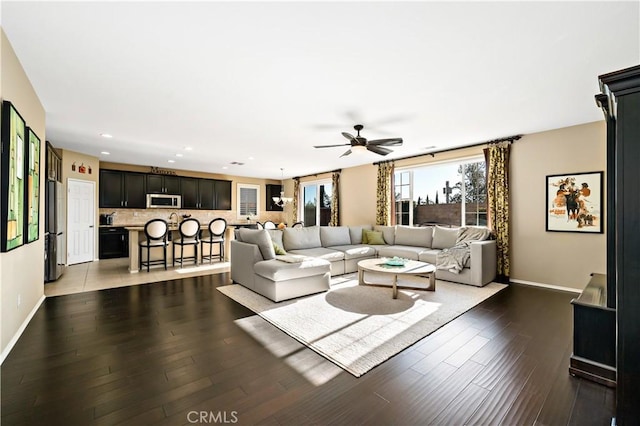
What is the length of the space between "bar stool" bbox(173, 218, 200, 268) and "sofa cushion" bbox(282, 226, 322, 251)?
2.04 meters

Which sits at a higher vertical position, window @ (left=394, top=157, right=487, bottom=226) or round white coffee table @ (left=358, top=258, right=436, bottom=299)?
window @ (left=394, top=157, right=487, bottom=226)

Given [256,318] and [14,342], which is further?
[256,318]

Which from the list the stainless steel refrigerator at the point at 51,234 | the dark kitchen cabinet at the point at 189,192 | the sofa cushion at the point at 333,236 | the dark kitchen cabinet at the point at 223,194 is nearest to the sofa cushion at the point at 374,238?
the sofa cushion at the point at 333,236

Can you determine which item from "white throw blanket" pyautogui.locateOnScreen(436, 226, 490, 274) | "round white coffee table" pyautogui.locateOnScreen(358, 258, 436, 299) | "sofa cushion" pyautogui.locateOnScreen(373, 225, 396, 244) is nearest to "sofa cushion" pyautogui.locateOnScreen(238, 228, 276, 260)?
"round white coffee table" pyautogui.locateOnScreen(358, 258, 436, 299)

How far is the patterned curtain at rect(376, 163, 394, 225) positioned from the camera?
23.5 feet

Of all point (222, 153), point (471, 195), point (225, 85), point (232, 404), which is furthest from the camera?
point (222, 153)

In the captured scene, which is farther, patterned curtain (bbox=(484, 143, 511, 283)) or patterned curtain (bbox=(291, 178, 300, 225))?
patterned curtain (bbox=(291, 178, 300, 225))

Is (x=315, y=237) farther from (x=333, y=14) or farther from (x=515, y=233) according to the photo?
(x=333, y=14)

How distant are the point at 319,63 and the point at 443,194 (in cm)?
473

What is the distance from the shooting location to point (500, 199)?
5.21 meters

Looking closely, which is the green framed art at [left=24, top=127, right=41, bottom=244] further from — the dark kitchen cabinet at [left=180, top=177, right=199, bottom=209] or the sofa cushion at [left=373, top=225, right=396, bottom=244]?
the sofa cushion at [left=373, top=225, right=396, bottom=244]

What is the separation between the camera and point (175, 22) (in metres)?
2.10

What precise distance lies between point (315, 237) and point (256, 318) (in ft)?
9.75

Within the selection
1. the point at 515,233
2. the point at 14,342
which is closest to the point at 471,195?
the point at 515,233
